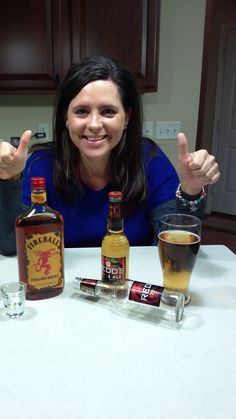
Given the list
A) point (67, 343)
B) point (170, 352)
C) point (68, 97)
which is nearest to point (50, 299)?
point (67, 343)

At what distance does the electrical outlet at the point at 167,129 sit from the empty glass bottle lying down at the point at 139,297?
1.77 m

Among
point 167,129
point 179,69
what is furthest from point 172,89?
point 167,129

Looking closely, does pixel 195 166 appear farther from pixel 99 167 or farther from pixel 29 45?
pixel 29 45

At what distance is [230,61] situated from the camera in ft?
12.2

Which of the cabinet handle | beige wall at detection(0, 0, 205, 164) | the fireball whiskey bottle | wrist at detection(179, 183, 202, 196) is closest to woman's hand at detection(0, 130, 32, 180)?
the fireball whiskey bottle

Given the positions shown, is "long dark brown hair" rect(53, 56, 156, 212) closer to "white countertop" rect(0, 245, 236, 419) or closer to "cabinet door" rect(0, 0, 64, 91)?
"white countertop" rect(0, 245, 236, 419)

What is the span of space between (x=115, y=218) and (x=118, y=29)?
1552 mm

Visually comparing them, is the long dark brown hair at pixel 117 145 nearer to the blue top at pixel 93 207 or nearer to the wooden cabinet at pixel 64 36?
the blue top at pixel 93 207

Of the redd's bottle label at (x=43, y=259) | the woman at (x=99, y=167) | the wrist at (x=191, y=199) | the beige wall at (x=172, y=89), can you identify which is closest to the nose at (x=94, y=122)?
the woman at (x=99, y=167)

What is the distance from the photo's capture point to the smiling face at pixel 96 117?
1013mm

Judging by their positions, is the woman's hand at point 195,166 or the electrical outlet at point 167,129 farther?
the electrical outlet at point 167,129

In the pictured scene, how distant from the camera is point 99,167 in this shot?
1189 mm

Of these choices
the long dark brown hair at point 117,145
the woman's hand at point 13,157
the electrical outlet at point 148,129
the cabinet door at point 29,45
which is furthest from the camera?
the electrical outlet at point 148,129

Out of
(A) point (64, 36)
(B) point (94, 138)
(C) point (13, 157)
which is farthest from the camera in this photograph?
(A) point (64, 36)
